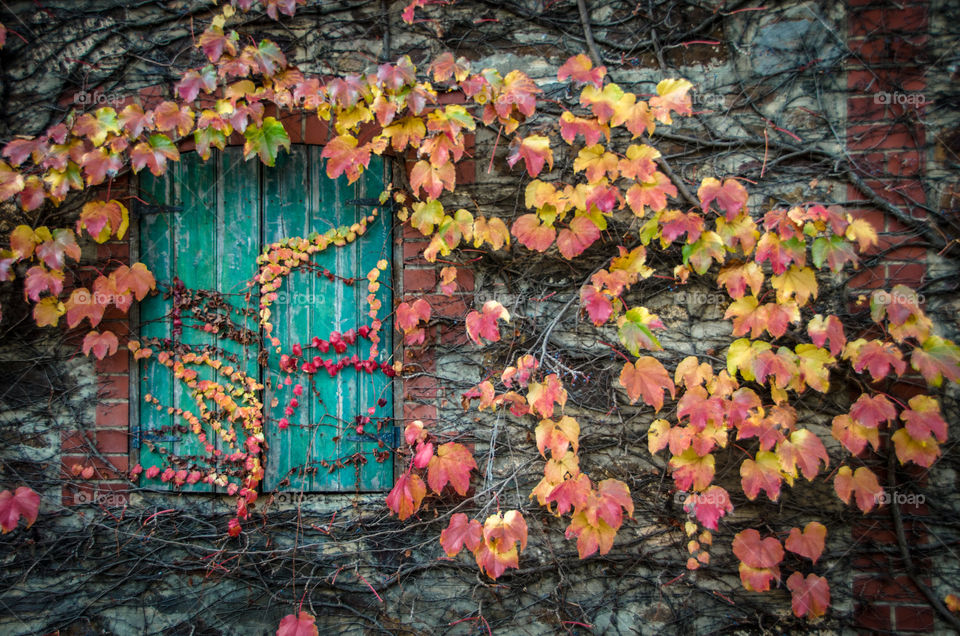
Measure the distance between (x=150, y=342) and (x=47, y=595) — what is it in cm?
114

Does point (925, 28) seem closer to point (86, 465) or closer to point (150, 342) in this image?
point (150, 342)

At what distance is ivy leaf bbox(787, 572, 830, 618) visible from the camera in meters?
2.16

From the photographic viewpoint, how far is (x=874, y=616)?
2.28 m

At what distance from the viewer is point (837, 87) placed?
2.33m

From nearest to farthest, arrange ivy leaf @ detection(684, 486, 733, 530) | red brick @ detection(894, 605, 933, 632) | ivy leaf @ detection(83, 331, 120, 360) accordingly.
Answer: ivy leaf @ detection(684, 486, 733, 530)
red brick @ detection(894, 605, 933, 632)
ivy leaf @ detection(83, 331, 120, 360)

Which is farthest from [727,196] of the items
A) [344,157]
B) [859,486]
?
[344,157]

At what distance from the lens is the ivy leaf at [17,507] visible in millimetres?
2266

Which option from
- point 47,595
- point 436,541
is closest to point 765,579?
point 436,541

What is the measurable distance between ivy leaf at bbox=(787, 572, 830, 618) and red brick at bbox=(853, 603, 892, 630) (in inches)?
7.7

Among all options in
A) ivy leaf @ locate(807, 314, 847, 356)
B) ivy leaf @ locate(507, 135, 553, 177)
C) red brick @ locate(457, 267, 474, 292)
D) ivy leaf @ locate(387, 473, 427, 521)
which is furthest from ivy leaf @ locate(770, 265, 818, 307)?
ivy leaf @ locate(387, 473, 427, 521)

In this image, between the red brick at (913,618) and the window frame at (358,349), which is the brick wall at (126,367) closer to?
the window frame at (358,349)

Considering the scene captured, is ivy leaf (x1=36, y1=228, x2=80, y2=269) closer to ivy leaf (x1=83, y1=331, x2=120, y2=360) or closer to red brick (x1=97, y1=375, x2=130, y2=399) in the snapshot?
ivy leaf (x1=83, y1=331, x2=120, y2=360)

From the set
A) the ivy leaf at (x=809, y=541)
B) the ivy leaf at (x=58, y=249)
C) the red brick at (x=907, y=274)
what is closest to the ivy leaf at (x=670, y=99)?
the red brick at (x=907, y=274)

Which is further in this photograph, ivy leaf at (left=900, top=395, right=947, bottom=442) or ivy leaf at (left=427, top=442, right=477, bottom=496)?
ivy leaf at (left=427, top=442, right=477, bottom=496)
